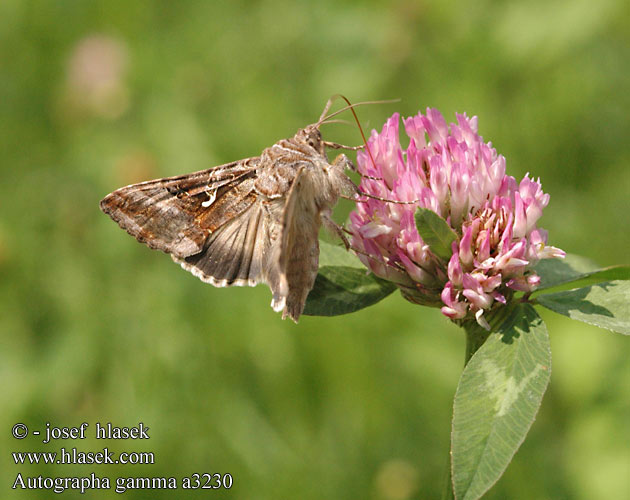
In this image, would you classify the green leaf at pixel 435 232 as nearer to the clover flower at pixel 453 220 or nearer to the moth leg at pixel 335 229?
the clover flower at pixel 453 220

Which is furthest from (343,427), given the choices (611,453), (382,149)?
(382,149)

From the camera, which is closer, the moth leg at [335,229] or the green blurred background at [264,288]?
the moth leg at [335,229]

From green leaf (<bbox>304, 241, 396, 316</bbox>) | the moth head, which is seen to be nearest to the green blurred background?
green leaf (<bbox>304, 241, 396, 316</bbox>)

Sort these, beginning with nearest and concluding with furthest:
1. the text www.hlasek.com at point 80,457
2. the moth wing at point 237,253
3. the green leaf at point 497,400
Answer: the green leaf at point 497,400 < the moth wing at point 237,253 < the text www.hlasek.com at point 80,457
